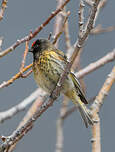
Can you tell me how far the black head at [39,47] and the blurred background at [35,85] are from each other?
48 cm

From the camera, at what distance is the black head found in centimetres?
463

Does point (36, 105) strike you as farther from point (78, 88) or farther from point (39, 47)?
point (39, 47)

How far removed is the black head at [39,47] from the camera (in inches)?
182

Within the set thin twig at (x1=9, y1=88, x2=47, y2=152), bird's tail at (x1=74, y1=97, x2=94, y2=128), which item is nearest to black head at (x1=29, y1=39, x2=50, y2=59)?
thin twig at (x1=9, y1=88, x2=47, y2=152)

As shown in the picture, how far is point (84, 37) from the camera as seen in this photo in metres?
2.87

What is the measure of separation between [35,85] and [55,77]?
315 cm

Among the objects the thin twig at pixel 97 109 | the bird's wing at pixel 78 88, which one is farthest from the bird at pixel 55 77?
the thin twig at pixel 97 109

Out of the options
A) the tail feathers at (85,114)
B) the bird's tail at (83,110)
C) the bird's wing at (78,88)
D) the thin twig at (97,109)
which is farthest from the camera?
the bird's wing at (78,88)

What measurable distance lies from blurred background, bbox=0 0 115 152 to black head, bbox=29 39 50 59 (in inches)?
18.9

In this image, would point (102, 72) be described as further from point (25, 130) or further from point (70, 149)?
point (25, 130)

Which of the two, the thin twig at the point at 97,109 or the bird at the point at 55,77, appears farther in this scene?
the bird at the point at 55,77

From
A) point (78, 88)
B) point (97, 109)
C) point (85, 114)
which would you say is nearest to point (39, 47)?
point (78, 88)

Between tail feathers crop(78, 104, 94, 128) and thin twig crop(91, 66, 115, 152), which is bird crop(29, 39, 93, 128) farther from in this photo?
thin twig crop(91, 66, 115, 152)

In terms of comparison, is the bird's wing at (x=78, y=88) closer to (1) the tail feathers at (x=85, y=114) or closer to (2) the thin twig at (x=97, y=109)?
(1) the tail feathers at (x=85, y=114)
